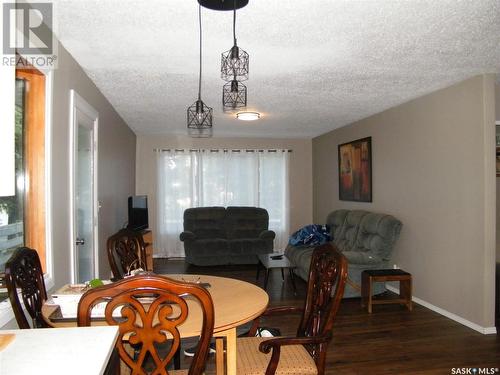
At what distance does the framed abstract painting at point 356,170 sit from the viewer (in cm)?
525

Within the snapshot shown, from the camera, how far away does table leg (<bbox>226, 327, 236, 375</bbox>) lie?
1590 millimetres

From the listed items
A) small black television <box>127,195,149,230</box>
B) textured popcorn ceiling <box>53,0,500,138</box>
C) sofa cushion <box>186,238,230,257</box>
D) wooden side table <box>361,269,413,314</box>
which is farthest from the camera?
sofa cushion <box>186,238,230,257</box>

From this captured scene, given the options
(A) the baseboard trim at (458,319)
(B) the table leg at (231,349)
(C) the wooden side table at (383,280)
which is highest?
(B) the table leg at (231,349)

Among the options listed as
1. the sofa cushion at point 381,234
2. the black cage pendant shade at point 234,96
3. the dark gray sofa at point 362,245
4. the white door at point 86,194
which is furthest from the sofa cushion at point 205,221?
the black cage pendant shade at point 234,96

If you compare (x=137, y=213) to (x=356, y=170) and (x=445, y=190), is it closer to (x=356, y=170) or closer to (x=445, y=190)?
(x=356, y=170)

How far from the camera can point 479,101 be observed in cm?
327

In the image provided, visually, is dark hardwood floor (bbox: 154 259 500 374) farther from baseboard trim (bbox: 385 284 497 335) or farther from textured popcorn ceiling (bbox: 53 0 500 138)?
textured popcorn ceiling (bbox: 53 0 500 138)

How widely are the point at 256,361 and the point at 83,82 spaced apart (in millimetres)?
2659

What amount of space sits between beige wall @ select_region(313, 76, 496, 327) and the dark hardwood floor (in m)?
0.30

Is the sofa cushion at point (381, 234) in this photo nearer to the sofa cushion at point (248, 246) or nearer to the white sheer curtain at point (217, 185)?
the sofa cushion at point (248, 246)

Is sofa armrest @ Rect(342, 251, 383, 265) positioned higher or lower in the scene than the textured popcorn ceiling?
lower

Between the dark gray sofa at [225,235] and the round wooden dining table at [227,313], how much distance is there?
13.3 feet

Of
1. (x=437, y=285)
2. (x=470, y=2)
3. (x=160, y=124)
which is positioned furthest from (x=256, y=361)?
(x=160, y=124)

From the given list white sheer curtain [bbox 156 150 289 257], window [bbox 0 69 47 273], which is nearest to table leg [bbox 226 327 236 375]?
window [bbox 0 69 47 273]
